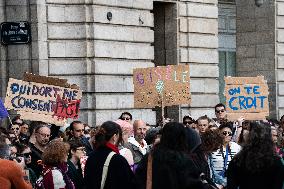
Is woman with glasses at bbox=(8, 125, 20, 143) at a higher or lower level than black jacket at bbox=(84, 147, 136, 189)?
higher

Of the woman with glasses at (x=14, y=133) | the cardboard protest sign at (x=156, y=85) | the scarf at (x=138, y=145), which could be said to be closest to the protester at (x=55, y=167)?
the woman with glasses at (x=14, y=133)

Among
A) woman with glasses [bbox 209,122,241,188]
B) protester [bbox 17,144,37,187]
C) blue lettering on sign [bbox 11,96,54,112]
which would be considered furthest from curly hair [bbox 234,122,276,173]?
blue lettering on sign [bbox 11,96,54,112]

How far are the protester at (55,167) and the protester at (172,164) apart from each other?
2.18 m

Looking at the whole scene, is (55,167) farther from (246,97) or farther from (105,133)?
(246,97)

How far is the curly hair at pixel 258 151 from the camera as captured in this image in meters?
11.1

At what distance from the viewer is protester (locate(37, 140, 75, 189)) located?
487 inches

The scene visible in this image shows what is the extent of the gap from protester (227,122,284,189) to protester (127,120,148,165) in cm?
381

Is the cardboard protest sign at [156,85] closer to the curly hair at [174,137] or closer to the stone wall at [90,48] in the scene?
the stone wall at [90,48]

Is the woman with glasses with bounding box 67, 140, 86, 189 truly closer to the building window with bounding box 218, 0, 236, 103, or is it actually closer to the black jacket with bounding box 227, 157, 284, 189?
the black jacket with bounding box 227, 157, 284, 189

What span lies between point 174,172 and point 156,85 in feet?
32.7

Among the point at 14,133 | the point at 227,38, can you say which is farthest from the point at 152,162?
the point at 227,38

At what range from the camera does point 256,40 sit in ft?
99.7

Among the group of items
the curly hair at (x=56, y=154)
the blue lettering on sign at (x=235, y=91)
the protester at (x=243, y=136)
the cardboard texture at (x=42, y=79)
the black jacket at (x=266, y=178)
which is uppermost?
the cardboard texture at (x=42, y=79)

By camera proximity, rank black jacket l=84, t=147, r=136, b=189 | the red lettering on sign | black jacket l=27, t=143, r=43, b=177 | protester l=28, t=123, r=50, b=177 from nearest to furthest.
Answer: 1. black jacket l=84, t=147, r=136, b=189
2. black jacket l=27, t=143, r=43, b=177
3. protester l=28, t=123, r=50, b=177
4. the red lettering on sign
